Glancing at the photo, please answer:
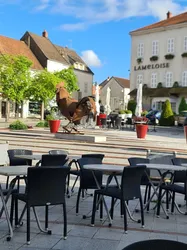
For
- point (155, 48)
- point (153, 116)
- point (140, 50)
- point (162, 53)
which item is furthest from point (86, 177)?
point (140, 50)

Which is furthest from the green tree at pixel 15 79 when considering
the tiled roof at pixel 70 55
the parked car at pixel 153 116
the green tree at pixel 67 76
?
the tiled roof at pixel 70 55

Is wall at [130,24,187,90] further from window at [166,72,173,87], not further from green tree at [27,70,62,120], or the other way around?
green tree at [27,70,62,120]

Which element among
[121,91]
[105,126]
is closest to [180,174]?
[105,126]

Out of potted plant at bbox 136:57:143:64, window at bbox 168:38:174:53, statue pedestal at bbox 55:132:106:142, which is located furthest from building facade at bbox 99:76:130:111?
statue pedestal at bbox 55:132:106:142

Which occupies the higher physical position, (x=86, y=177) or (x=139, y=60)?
(x=139, y=60)

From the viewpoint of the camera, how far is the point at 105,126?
3098 centimetres

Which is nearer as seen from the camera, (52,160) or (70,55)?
(52,160)

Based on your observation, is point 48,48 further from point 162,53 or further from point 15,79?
point 15,79

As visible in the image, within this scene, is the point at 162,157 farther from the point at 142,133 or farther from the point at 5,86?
the point at 5,86

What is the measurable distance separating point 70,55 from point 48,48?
7760 mm

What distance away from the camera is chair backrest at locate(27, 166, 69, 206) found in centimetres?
525

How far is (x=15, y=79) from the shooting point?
40719 millimetres

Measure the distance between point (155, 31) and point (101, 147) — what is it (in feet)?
112

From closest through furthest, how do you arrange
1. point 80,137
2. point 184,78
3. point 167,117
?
point 80,137
point 167,117
point 184,78
